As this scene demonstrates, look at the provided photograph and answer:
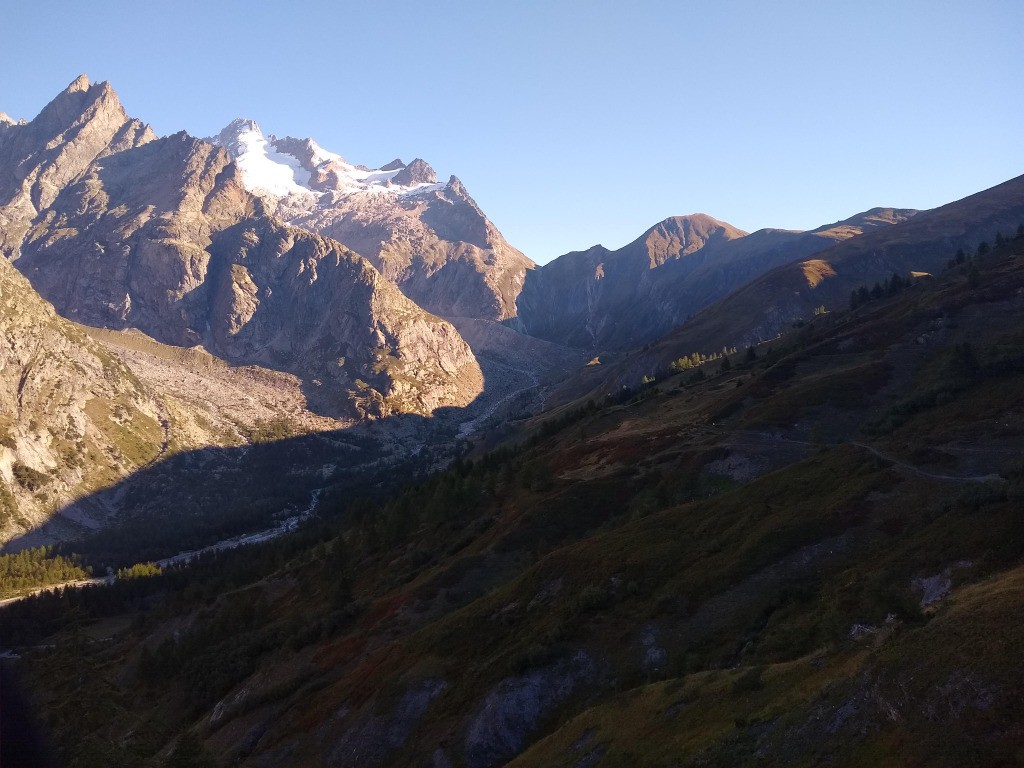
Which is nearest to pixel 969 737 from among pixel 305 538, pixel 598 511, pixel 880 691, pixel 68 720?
pixel 880 691

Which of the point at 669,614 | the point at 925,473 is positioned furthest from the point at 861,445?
the point at 669,614

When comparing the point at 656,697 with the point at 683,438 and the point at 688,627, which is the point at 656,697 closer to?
the point at 688,627

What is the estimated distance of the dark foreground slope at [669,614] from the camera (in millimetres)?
27734

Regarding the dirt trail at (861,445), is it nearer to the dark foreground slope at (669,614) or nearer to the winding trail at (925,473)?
the winding trail at (925,473)

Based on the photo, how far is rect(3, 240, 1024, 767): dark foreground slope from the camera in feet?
91.0

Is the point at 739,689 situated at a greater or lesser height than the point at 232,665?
greater

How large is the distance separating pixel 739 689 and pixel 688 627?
17.3 m

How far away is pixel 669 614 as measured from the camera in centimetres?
5206

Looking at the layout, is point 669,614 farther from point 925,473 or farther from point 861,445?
point 861,445

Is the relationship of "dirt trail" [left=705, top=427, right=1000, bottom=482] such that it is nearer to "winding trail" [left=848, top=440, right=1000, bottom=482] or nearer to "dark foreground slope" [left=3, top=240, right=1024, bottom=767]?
"winding trail" [left=848, top=440, right=1000, bottom=482]

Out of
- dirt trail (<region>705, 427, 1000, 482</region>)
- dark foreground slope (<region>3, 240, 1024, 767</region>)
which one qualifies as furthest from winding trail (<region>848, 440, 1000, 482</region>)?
dark foreground slope (<region>3, 240, 1024, 767</region>)

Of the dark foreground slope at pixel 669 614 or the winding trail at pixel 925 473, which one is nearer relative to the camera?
the dark foreground slope at pixel 669 614

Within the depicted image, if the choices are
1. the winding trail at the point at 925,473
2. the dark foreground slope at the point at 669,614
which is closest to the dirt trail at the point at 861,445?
the winding trail at the point at 925,473

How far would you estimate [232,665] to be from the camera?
279 ft
